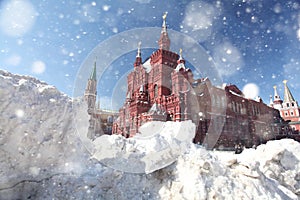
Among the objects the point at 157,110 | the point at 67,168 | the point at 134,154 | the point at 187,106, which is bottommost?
the point at 67,168

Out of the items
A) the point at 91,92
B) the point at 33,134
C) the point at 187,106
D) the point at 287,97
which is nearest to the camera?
the point at 33,134

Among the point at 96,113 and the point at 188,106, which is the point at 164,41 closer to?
the point at 188,106

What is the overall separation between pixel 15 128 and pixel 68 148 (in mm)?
1489

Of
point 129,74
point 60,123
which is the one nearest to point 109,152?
point 60,123

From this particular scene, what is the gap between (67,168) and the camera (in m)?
4.61

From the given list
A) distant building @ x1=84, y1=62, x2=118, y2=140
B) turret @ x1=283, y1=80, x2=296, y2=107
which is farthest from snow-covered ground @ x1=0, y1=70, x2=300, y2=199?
turret @ x1=283, y1=80, x2=296, y2=107

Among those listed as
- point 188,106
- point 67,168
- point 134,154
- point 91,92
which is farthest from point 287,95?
point 67,168

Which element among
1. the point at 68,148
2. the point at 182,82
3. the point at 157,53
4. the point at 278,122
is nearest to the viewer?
the point at 68,148

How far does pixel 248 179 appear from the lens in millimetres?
5055

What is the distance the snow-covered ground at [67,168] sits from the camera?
13.2ft

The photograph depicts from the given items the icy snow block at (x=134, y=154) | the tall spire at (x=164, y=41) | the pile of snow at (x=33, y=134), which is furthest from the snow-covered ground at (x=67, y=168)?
the tall spire at (x=164, y=41)

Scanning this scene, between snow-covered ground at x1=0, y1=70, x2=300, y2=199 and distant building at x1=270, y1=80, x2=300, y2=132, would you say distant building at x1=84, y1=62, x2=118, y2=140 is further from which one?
distant building at x1=270, y1=80, x2=300, y2=132

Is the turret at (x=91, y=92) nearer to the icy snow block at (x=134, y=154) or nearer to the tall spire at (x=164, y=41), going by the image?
the tall spire at (x=164, y=41)

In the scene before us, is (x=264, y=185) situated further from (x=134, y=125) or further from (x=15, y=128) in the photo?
(x=134, y=125)
